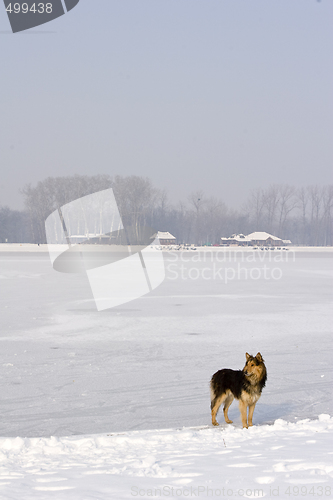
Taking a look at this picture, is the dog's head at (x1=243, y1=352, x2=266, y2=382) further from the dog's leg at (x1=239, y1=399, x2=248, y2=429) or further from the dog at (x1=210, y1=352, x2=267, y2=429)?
the dog's leg at (x1=239, y1=399, x2=248, y2=429)

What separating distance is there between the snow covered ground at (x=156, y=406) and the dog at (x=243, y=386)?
0.74 ft

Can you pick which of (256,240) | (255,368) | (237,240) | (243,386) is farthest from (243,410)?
(237,240)

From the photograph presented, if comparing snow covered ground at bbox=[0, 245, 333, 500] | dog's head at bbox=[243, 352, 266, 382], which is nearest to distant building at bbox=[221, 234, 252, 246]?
snow covered ground at bbox=[0, 245, 333, 500]

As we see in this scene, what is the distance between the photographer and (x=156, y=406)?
5.61 meters

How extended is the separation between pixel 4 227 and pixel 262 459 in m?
117

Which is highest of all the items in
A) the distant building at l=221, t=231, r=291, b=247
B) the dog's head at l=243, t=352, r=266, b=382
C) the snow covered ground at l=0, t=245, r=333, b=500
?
the dog's head at l=243, t=352, r=266, b=382

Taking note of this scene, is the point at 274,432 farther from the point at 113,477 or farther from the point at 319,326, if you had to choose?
the point at 319,326

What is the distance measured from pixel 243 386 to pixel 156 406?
1.38 metres

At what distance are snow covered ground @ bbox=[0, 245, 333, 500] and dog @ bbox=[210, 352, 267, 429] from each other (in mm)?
226

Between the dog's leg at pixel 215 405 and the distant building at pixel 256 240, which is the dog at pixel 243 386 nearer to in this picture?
the dog's leg at pixel 215 405

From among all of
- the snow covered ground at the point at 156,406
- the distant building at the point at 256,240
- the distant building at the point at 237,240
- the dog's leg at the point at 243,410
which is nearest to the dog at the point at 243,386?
the dog's leg at the point at 243,410

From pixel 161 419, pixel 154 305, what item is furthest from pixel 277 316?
pixel 161 419

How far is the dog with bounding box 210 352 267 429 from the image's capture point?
4484 millimetres

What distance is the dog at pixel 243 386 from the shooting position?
448cm
